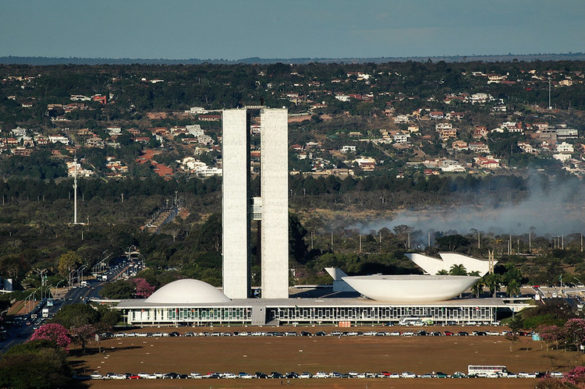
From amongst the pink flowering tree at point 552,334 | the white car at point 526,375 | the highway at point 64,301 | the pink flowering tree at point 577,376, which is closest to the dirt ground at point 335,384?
the white car at point 526,375

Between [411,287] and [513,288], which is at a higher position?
[411,287]

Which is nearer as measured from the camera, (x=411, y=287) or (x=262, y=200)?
(x=411, y=287)

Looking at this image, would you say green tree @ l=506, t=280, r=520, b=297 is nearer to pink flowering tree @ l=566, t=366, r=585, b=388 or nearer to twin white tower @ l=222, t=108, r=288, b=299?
twin white tower @ l=222, t=108, r=288, b=299

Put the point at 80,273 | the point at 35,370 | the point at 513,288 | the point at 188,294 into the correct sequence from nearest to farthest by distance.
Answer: the point at 35,370, the point at 188,294, the point at 513,288, the point at 80,273

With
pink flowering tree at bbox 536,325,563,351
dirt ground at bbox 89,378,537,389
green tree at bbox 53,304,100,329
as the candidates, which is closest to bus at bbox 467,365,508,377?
dirt ground at bbox 89,378,537,389

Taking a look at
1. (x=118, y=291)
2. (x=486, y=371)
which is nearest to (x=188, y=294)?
(x=118, y=291)

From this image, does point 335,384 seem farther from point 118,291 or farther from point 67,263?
point 67,263

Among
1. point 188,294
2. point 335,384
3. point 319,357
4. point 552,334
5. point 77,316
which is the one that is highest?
point 188,294

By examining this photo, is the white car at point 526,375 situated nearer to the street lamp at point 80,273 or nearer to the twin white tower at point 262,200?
the twin white tower at point 262,200
